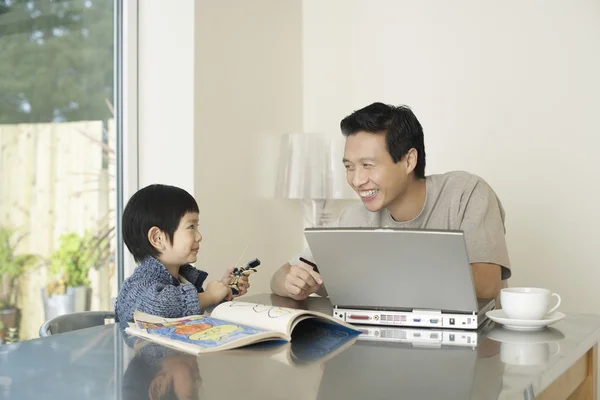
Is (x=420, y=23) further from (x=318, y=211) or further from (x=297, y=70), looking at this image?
(x=318, y=211)

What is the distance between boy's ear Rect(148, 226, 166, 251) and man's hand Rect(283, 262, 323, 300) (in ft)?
1.07

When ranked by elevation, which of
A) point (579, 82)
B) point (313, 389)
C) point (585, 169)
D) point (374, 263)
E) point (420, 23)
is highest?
point (420, 23)

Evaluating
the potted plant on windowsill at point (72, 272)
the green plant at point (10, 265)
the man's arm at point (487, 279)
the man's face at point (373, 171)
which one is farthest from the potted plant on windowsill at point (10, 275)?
the man's arm at point (487, 279)

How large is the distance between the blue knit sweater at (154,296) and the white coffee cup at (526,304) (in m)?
0.66

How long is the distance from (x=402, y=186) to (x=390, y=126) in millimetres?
186

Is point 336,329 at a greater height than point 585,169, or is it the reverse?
point 585,169

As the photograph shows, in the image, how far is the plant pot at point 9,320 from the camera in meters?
2.55

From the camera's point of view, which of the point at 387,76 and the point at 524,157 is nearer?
the point at 524,157

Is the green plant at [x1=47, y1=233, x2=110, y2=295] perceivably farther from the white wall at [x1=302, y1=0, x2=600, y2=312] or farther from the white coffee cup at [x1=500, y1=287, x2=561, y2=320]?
the white coffee cup at [x1=500, y1=287, x2=561, y2=320]

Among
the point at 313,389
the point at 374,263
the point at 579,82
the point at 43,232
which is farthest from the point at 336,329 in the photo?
the point at 579,82

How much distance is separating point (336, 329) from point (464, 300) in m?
0.26

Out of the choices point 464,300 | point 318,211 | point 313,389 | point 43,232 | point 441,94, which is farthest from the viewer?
point 318,211

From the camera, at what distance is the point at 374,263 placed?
1413mm

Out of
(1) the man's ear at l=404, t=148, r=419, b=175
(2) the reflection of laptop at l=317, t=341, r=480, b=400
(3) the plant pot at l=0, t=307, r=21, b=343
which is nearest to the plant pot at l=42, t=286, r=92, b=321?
(3) the plant pot at l=0, t=307, r=21, b=343
